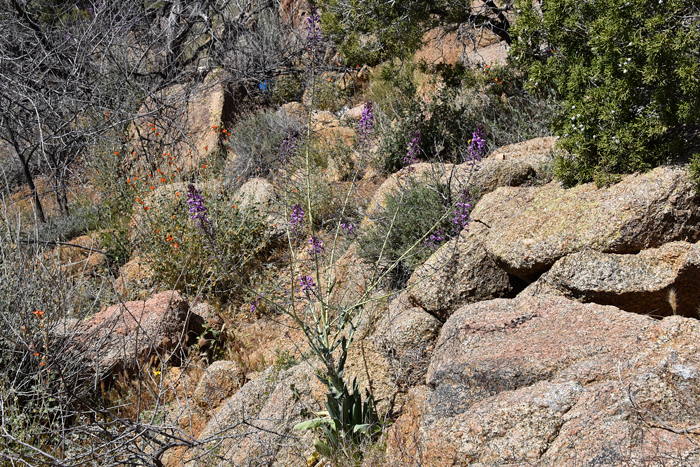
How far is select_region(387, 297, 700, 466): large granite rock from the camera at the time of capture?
177 cm

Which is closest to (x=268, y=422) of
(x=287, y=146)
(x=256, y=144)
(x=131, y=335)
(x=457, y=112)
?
(x=131, y=335)

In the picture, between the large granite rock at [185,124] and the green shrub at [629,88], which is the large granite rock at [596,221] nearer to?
the green shrub at [629,88]

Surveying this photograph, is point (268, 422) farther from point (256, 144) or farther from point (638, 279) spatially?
point (256, 144)

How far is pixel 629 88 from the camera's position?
3.11 m

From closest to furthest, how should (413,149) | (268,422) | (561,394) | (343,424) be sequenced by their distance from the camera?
(561,394) → (343,424) → (268,422) → (413,149)

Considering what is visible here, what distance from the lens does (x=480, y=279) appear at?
325 centimetres

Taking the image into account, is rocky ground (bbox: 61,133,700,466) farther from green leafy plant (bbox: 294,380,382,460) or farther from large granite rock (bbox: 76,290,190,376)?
green leafy plant (bbox: 294,380,382,460)

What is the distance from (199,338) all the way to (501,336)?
113 inches

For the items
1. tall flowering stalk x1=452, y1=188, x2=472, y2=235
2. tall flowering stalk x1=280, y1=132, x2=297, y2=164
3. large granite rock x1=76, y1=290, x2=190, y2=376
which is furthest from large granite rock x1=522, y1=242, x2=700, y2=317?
tall flowering stalk x1=280, y1=132, x2=297, y2=164

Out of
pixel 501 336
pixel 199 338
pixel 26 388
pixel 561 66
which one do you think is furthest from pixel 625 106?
pixel 26 388

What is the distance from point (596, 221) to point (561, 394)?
1255 mm

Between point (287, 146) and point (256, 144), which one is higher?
point (287, 146)

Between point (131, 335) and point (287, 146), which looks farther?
Answer: point (287, 146)

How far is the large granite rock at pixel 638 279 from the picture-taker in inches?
106
